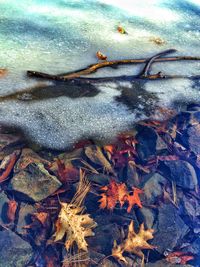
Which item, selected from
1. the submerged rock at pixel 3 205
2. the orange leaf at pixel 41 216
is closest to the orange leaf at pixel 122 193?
the orange leaf at pixel 41 216

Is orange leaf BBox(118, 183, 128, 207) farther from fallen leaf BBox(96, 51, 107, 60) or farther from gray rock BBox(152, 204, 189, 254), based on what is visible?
fallen leaf BBox(96, 51, 107, 60)

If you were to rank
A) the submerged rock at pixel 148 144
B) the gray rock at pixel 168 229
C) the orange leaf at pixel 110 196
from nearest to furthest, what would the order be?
the gray rock at pixel 168 229
the orange leaf at pixel 110 196
the submerged rock at pixel 148 144

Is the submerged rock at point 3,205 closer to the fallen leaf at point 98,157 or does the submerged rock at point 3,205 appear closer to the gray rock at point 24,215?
the gray rock at point 24,215

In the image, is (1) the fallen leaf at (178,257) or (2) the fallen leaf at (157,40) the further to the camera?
(2) the fallen leaf at (157,40)

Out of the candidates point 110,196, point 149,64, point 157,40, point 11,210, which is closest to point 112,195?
point 110,196

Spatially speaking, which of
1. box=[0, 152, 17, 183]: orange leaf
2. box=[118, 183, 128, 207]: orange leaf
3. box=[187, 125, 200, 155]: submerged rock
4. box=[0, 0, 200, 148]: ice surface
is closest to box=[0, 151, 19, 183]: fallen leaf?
box=[0, 152, 17, 183]: orange leaf

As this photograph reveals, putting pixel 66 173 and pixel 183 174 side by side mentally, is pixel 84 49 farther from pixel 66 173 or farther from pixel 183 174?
pixel 183 174
